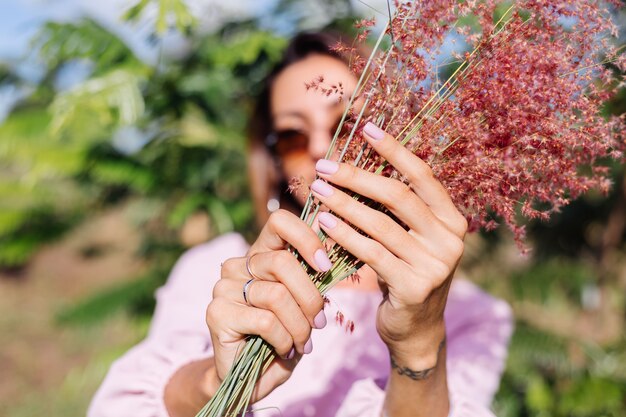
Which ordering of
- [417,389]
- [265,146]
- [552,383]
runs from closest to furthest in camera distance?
[417,389] < [265,146] < [552,383]

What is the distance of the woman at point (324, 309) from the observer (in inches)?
31.0

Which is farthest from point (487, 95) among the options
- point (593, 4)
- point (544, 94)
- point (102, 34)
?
point (102, 34)

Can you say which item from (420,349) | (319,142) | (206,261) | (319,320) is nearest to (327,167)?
(319,320)

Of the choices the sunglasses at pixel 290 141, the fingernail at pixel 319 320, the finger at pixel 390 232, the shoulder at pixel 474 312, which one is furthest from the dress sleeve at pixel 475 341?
the sunglasses at pixel 290 141

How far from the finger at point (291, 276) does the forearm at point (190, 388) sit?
→ 26 cm

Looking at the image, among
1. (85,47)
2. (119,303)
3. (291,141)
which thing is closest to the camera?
(291,141)

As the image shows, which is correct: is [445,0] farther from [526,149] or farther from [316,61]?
[316,61]

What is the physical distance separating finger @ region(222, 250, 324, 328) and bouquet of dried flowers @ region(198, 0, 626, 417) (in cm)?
8

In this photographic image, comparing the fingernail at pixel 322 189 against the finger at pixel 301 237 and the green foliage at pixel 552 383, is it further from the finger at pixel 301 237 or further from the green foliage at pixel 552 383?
the green foliage at pixel 552 383

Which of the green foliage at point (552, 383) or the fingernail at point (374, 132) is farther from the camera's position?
the green foliage at point (552, 383)

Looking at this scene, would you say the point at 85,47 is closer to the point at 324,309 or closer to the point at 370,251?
the point at 324,309

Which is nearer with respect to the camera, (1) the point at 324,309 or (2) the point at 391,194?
(2) the point at 391,194

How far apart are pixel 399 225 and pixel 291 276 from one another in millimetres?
177

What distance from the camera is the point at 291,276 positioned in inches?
31.5
